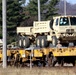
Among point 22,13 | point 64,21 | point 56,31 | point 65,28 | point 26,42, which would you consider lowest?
point 26,42

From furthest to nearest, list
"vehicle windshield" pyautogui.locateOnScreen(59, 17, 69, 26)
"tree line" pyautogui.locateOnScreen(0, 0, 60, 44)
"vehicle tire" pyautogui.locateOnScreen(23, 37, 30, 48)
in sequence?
"tree line" pyautogui.locateOnScreen(0, 0, 60, 44) → "vehicle tire" pyautogui.locateOnScreen(23, 37, 30, 48) → "vehicle windshield" pyautogui.locateOnScreen(59, 17, 69, 26)

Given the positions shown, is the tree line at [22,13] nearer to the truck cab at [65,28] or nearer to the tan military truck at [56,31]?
the tan military truck at [56,31]

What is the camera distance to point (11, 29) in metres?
77.7

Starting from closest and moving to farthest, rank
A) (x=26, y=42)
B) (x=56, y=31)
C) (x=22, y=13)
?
(x=56, y=31) < (x=26, y=42) < (x=22, y=13)

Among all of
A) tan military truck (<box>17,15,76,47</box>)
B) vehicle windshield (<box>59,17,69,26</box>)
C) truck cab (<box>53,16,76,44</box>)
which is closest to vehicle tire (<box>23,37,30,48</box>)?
tan military truck (<box>17,15,76,47</box>)

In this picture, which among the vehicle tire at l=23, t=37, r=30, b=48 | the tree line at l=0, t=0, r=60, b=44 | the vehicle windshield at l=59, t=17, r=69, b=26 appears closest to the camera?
the vehicle windshield at l=59, t=17, r=69, b=26

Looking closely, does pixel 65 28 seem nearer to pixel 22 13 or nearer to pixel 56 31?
pixel 56 31

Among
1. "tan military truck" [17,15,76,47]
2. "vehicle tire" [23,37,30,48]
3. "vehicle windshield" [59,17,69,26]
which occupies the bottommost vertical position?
"vehicle tire" [23,37,30,48]

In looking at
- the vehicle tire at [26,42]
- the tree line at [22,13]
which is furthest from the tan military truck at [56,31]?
the tree line at [22,13]

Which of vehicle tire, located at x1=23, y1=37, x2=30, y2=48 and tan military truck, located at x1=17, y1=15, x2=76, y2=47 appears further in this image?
vehicle tire, located at x1=23, y1=37, x2=30, y2=48

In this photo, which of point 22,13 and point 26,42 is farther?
point 22,13

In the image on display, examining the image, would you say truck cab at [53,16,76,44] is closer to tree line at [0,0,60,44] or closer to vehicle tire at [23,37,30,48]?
vehicle tire at [23,37,30,48]

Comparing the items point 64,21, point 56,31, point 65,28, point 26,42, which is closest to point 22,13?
point 26,42

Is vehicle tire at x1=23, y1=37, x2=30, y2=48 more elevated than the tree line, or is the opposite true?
the tree line
